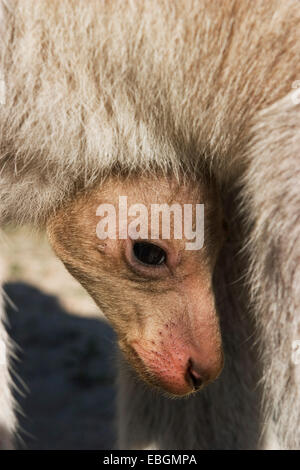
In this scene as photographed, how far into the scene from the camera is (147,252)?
2930mm

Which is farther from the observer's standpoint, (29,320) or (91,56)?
(29,320)

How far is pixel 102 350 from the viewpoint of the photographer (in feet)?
18.2

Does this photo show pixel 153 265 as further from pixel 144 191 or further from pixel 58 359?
pixel 58 359

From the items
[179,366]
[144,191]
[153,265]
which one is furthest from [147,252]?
[179,366]

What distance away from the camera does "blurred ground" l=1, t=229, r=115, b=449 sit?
4.84 m

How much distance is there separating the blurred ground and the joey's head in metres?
1.51

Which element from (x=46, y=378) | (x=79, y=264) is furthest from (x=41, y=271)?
(x=79, y=264)

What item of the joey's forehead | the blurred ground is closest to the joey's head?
the joey's forehead

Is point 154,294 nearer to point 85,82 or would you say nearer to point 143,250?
point 143,250

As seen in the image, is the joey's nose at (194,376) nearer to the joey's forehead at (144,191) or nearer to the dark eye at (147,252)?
the dark eye at (147,252)

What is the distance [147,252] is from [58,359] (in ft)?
8.75

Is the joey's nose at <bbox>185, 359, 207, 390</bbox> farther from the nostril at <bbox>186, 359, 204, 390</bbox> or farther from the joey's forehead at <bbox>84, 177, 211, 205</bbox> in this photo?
the joey's forehead at <bbox>84, 177, 211, 205</bbox>
